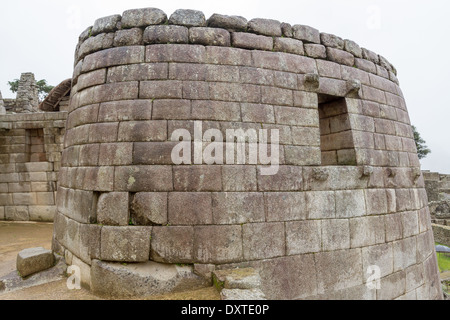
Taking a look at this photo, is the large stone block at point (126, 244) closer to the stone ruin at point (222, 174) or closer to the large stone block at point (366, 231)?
the stone ruin at point (222, 174)

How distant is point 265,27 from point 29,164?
9.16m

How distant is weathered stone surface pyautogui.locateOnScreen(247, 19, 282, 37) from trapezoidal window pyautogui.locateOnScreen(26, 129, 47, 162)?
8.55m

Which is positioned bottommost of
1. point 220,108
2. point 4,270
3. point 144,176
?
point 4,270

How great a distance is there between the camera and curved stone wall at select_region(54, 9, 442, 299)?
3.47 metres

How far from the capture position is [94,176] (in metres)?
3.72

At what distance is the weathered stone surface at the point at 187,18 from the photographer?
3.93 metres

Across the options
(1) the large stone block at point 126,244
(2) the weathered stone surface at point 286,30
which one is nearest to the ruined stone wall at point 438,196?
(2) the weathered stone surface at point 286,30

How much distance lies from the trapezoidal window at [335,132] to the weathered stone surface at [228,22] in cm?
188

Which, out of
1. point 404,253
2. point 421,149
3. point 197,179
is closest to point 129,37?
point 197,179

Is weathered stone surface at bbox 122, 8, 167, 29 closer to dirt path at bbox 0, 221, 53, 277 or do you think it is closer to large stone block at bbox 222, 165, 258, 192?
large stone block at bbox 222, 165, 258, 192

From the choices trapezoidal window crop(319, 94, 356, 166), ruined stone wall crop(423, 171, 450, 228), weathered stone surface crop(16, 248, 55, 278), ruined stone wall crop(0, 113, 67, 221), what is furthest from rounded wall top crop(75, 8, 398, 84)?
ruined stone wall crop(423, 171, 450, 228)

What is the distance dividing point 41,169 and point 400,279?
10.6 m

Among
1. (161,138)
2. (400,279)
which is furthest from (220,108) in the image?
(400,279)
